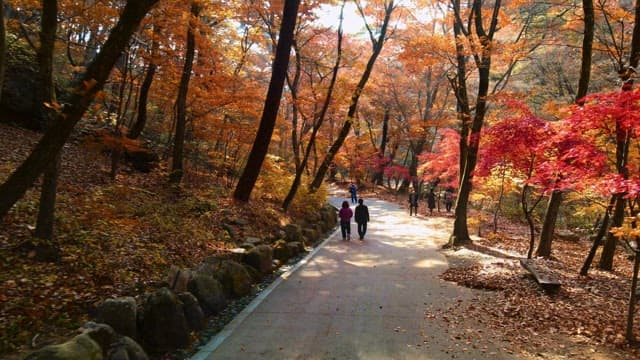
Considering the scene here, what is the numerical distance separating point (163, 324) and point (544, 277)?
265 inches

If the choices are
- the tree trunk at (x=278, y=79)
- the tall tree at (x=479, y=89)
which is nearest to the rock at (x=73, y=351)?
the tree trunk at (x=278, y=79)

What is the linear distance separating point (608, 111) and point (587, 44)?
13.8 feet

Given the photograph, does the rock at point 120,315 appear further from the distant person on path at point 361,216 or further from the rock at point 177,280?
the distant person on path at point 361,216

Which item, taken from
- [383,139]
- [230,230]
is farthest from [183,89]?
[383,139]

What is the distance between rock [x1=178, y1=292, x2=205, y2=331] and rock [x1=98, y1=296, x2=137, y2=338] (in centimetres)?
80

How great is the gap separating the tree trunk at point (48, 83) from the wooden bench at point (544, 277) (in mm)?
8174

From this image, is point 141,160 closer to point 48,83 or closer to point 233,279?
point 233,279

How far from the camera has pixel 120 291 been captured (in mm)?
6055

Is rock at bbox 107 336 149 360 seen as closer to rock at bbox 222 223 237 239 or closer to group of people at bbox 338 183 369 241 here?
rock at bbox 222 223 237 239

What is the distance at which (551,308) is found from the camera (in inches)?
264

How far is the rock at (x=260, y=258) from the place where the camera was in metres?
8.61

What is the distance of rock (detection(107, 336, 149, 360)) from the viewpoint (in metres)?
4.19

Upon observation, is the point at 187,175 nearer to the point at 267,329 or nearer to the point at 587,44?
the point at 267,329

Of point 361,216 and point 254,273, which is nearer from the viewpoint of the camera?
point 254,273
